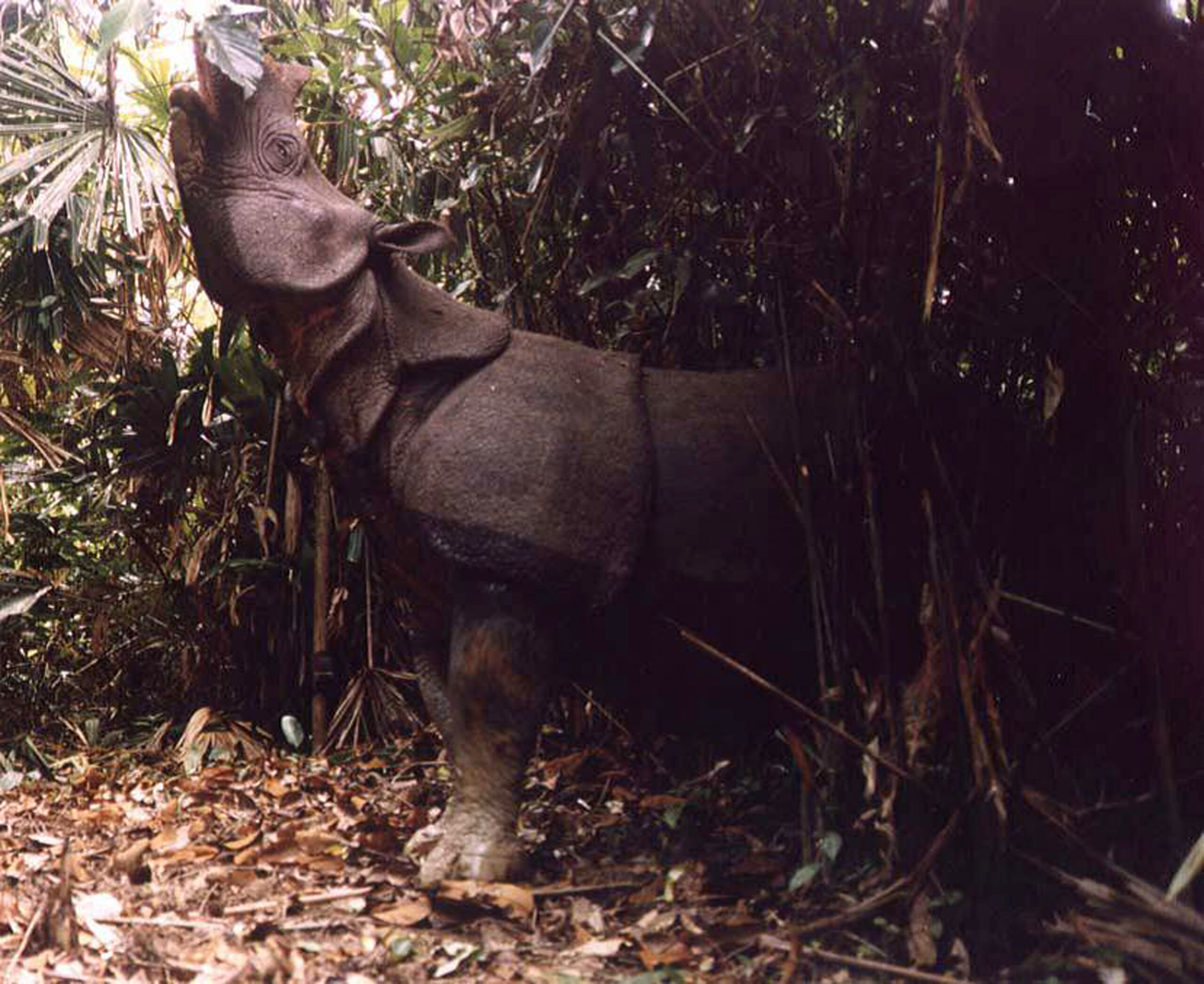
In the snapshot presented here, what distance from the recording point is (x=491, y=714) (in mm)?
2377

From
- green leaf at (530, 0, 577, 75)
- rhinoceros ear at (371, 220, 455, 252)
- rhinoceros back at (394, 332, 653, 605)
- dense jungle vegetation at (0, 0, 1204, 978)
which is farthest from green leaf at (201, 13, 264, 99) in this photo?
rhinoceros back at (394, 332, 653, 605)

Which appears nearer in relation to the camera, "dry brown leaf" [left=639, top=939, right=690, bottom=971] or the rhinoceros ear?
"dry brown leaf" [left=639, top=939, right=690, bottom=971]

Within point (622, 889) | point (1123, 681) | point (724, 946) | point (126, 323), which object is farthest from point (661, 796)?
point (126, 323)

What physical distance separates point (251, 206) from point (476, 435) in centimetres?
63

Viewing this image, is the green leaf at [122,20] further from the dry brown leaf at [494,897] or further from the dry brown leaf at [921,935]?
the dry brown leaf at [921,935]

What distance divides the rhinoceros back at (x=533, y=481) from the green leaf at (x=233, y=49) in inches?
27.2

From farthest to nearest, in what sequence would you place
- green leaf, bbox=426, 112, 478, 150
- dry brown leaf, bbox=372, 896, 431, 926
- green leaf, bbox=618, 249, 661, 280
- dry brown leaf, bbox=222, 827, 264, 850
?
green leaf, bbox=426, 112, 478, 150 → green leaf, bbox=618, 249, 661, 280 → dry brown leaf, bbox=222, 827, 264, 850 → dry brown leaf, bbox=372, 896, 431, 926

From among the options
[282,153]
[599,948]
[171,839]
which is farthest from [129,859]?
[282,153]

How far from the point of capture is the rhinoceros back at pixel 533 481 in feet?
7.72

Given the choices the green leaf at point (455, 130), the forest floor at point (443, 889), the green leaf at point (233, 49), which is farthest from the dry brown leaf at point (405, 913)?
the green leaf at point (455, 130)

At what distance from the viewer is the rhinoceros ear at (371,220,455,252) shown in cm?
248

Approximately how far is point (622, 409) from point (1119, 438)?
925 millimetres

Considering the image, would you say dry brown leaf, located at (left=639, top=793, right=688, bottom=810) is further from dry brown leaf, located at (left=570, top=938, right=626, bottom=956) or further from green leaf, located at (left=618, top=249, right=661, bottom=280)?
green leaf, located at (left=618, top=249, right=661, bottom=280)

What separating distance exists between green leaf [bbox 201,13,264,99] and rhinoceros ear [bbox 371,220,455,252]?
0.36 metres
